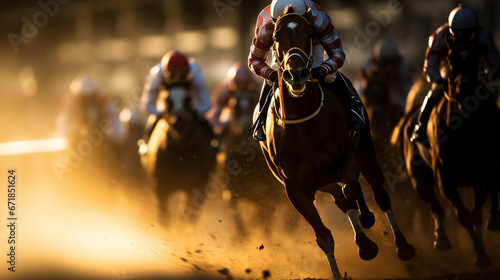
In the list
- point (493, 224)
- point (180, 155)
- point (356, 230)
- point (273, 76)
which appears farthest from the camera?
point (180, 155)

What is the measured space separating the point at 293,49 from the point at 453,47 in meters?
2.07

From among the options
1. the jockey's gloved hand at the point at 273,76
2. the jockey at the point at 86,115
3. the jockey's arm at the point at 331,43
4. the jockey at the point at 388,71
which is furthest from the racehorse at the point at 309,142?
the jockey at the point at 86,115

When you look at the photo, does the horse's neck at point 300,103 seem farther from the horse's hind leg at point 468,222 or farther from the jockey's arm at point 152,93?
the jockey's arm at point 152,93

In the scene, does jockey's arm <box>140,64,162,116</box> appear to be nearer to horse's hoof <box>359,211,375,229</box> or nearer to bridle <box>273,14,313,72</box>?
horse's hoof <box>359,211,375,229</box>

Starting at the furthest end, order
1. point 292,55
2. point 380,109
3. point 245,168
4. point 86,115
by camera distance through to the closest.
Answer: point 86,115 < point 245,168 < point 380,109 < point 292,55

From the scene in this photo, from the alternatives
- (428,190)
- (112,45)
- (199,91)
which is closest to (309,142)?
(428,190)

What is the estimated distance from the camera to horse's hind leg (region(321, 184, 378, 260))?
6234 millimetres

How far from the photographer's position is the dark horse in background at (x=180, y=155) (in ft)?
33.6

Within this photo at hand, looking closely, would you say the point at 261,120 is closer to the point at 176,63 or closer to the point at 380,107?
the point at 176,63

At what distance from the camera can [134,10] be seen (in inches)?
1051

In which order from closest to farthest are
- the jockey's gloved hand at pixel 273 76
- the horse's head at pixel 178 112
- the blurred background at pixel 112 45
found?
the jockey's gloved hand at pixel 273 76 < the horse's head at pixel 178 112 < the blurred background at pixel 112 45

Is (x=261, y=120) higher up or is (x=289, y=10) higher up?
(x=289, y=10)

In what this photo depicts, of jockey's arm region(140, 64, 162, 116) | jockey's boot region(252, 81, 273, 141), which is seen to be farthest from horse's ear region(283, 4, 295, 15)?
jockey's arm region(140, 64, 162, 116)

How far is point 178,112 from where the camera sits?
10242mm
